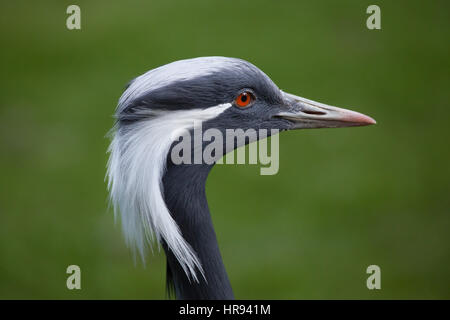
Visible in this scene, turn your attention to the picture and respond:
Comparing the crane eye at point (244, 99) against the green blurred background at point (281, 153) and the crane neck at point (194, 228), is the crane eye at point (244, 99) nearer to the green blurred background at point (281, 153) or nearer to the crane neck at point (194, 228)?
the crane neck at point (194, 228)

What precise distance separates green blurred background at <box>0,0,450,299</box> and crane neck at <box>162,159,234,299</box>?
273 centimetres

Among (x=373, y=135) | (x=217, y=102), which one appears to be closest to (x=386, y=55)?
(x=373, y=135)

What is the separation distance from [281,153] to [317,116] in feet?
12.7

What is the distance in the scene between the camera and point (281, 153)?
7.18 metres

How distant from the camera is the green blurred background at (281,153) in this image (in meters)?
5.98

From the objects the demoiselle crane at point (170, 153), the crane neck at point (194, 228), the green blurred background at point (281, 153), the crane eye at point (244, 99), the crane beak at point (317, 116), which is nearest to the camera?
the demoiselle crane at point (170, 153)

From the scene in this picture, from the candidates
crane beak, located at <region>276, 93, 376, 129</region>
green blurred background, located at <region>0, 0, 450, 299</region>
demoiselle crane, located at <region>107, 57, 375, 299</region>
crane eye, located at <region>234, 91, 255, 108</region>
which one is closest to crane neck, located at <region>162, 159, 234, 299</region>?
demoiselle crane, located at <region>107, 57, 375, 299</region>

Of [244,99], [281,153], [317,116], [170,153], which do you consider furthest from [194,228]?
[281,153]

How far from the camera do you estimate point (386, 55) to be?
8.10m

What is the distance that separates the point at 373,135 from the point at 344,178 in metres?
0.80

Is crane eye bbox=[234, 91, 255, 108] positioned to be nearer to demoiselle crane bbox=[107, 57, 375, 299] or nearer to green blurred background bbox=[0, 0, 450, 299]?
demoiselle crane bbox=[107, 57, 375, 299]

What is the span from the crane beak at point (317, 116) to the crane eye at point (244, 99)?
0.21m

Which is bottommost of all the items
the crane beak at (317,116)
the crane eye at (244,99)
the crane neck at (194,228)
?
the crane neck at (194,228)

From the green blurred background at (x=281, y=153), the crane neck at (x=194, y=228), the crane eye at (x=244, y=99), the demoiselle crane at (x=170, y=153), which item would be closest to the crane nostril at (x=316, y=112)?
the demoiselle crane at (x=170, y=153)
